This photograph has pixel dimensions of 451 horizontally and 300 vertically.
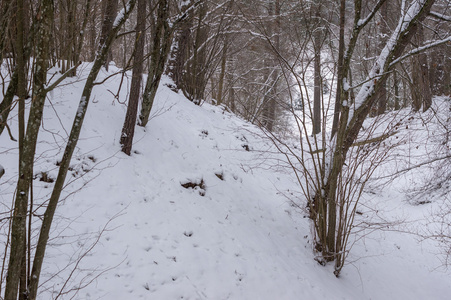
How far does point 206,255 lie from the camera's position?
462 cm

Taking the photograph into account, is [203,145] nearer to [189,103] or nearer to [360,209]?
[189,103]

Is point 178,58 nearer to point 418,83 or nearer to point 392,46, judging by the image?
point 392,46

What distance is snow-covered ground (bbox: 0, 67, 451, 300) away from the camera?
12.9 ft

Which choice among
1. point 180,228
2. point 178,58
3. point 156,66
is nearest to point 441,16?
point 156,66

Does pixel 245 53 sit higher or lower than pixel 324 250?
higher

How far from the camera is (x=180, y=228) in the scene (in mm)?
4883

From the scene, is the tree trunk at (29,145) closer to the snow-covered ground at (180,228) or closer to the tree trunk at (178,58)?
the snow-covered ground at (180,228)

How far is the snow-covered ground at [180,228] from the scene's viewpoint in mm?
3945

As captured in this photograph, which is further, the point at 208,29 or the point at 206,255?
the point at 208,29

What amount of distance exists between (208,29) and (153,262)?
813 cm

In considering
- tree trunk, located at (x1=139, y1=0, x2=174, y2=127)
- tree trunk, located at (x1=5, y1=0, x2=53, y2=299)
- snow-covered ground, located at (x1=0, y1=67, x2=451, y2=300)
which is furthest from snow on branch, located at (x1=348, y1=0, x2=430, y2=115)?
tree trunk, located at (x1=5, y1=0, x2=53, y2=299)

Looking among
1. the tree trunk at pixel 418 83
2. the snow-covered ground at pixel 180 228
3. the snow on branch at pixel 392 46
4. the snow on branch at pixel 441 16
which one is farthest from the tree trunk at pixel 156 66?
the snow on branch at pixel 441 16

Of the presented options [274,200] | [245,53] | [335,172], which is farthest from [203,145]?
[245,53]

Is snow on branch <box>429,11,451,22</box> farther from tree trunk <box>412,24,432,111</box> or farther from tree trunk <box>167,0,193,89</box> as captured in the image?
tree trunk <box>167,0,193,89</box>
